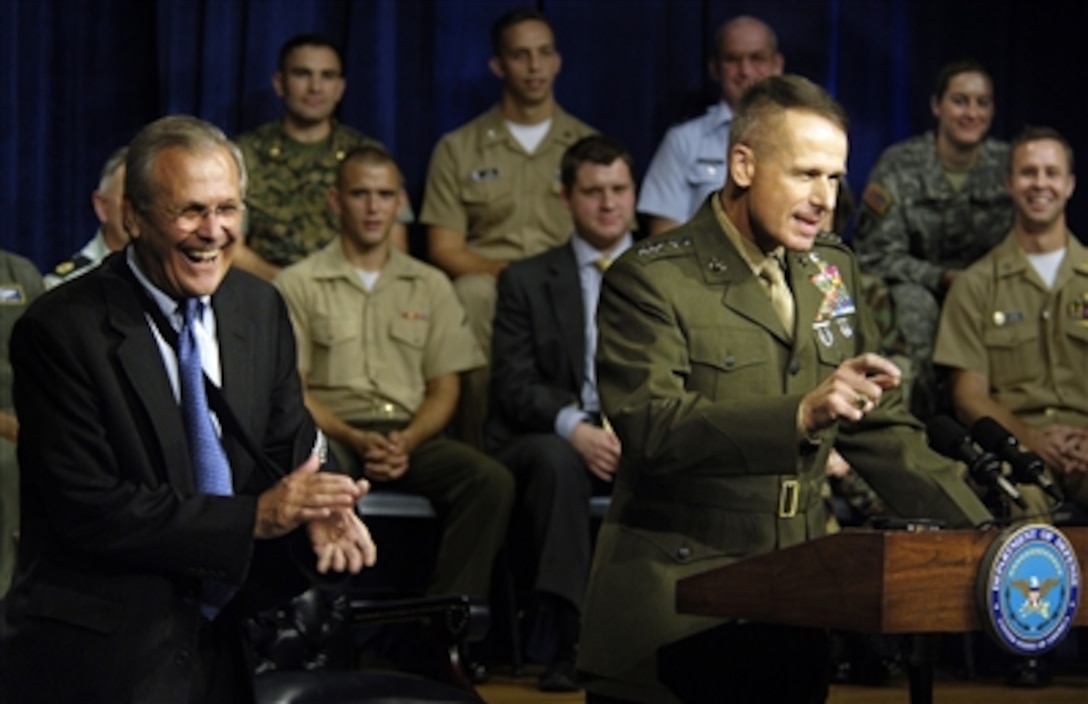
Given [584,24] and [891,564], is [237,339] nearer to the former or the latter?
[891,564]

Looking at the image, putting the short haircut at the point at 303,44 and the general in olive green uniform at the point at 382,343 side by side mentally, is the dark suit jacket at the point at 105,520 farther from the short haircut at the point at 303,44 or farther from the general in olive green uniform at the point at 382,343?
the short haircut at the point at 303,44

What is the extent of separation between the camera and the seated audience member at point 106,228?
5.88 meters

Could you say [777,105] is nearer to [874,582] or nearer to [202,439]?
[874,582]

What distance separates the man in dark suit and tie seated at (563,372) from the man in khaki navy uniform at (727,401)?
7.63 feet

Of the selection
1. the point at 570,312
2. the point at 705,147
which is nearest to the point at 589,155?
the point at 570,312

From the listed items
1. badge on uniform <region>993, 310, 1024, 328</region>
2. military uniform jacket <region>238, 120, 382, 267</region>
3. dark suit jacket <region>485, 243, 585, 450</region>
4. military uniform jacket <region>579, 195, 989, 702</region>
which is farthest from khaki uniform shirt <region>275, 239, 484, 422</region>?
military uniform jacket <region>579, 195, 989, 702</region>

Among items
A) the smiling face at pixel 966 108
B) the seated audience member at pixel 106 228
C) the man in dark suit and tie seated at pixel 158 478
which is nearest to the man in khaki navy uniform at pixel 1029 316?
the smiling face at pixel 966 108

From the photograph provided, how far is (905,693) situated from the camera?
560 centimetres

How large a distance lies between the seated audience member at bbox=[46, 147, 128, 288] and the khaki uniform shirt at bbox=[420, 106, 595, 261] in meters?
1.17

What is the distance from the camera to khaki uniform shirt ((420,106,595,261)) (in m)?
6.79

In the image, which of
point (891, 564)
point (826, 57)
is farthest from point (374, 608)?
point (826, 57)

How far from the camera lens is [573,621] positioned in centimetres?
559

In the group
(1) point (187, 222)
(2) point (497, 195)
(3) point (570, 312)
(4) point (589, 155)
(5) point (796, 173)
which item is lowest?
(3) point (570, 312)

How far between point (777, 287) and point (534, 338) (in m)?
2.80
